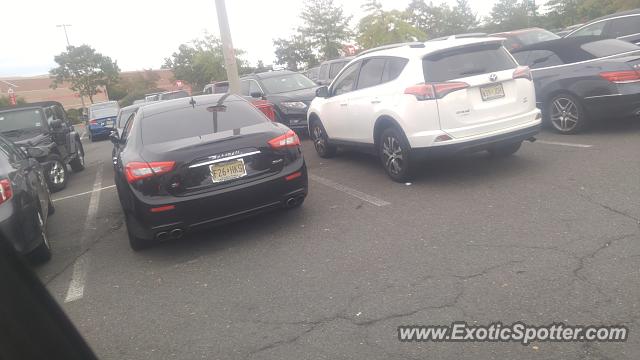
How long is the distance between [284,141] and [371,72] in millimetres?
2541

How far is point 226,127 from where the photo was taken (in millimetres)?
5566

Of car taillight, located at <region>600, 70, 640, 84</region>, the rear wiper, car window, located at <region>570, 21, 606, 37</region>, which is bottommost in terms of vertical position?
car taillight, located at <region>600, 70, 640, 84</region>

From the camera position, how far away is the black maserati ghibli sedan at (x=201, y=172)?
4.88 meters

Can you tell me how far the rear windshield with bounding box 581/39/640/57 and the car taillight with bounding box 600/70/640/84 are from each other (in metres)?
0.69

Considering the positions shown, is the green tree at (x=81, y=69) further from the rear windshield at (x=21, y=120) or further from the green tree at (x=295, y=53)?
the rear windshield at (x=21, y=120)

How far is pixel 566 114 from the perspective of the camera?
8.46 metres

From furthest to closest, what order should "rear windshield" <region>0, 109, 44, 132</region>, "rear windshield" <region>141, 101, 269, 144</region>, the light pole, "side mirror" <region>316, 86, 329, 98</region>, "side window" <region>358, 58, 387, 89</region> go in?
the light pole, "rear windshield" <region>0, 109, 44, 132</region>, "side mirror" <region>316, 86, 329, 98</region>, "side window" <region>358, 58, 387, 89</region>, "rear windshield" <region>141, 101, 269, 144</region>

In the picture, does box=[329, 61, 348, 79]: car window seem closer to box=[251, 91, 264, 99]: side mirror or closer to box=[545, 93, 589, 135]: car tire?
box=[251, 91, 264, 99]: side mirror

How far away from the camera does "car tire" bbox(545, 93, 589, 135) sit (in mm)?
8195

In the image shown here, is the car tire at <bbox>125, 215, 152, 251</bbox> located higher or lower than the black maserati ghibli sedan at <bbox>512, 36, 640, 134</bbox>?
lower

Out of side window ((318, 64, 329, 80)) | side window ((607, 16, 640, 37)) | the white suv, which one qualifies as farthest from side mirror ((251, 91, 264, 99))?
side window ((607, 16, 640, 37))

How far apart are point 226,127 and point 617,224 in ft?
12.8

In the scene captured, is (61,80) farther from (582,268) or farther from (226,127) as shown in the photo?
(582,268)

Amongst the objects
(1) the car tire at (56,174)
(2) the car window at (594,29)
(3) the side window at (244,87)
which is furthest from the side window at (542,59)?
(1) the car tire at (56,174)
